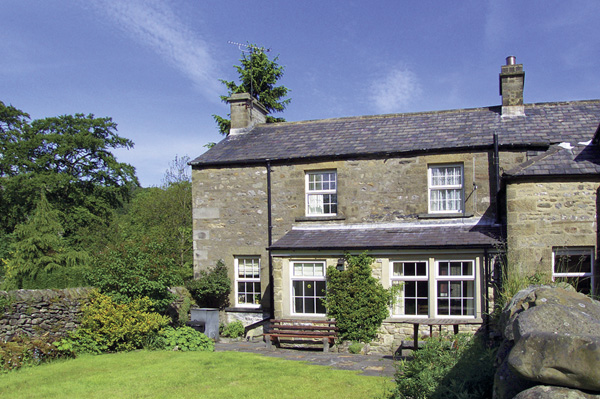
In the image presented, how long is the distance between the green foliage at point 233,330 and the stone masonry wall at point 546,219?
344 inches

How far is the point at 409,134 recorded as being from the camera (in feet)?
55.3

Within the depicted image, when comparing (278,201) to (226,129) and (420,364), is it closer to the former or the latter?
(420,364)

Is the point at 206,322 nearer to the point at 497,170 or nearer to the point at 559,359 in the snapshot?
the point at 497,170

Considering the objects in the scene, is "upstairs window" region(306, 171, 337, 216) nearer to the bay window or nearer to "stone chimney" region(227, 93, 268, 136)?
the bay window

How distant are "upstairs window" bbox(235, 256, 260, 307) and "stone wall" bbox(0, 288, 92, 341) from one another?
5.56 m

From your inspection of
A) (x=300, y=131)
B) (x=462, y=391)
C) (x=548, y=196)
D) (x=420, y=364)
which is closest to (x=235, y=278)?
(x=300, y=131)

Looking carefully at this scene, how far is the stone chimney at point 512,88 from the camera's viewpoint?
16688mm

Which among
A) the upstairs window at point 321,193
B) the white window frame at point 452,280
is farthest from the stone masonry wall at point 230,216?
the white window frame at point 452,280

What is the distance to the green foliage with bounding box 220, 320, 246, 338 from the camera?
647 inches

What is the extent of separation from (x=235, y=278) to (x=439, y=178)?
7.68 metres

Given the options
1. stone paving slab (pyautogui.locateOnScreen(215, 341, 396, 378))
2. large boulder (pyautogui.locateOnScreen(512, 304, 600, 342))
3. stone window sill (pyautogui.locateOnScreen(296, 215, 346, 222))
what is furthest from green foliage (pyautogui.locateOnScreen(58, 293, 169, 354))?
large boulder (pyautogui.locateOnScreen(512, 304, 600, 342))

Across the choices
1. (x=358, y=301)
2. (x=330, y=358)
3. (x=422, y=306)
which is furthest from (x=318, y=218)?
(x=330, y=358)

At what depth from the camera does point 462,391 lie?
5.22 metres

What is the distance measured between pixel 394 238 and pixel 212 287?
21.1 ft
